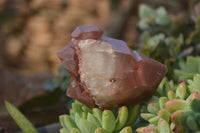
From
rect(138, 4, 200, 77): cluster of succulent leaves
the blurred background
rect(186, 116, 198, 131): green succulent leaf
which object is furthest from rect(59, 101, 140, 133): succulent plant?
the blurred background

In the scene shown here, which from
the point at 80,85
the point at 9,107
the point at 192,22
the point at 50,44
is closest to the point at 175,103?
the point at 80,85

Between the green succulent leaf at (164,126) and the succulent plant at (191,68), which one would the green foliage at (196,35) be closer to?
the succulent plant at (191,68)

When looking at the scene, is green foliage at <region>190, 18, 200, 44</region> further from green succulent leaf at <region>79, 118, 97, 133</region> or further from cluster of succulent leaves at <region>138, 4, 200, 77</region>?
green succulent leaf at <region>79, 118, 97, 133</region>

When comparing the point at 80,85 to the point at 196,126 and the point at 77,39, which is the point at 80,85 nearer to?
the point at 77,39

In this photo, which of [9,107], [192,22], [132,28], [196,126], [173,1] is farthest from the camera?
[132,28]

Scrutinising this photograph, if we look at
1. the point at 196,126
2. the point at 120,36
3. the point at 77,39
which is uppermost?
the point at 77,39

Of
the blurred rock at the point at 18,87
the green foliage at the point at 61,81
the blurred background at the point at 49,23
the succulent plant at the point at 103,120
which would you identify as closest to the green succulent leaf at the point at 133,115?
the succulent plant at the point at 103,120
